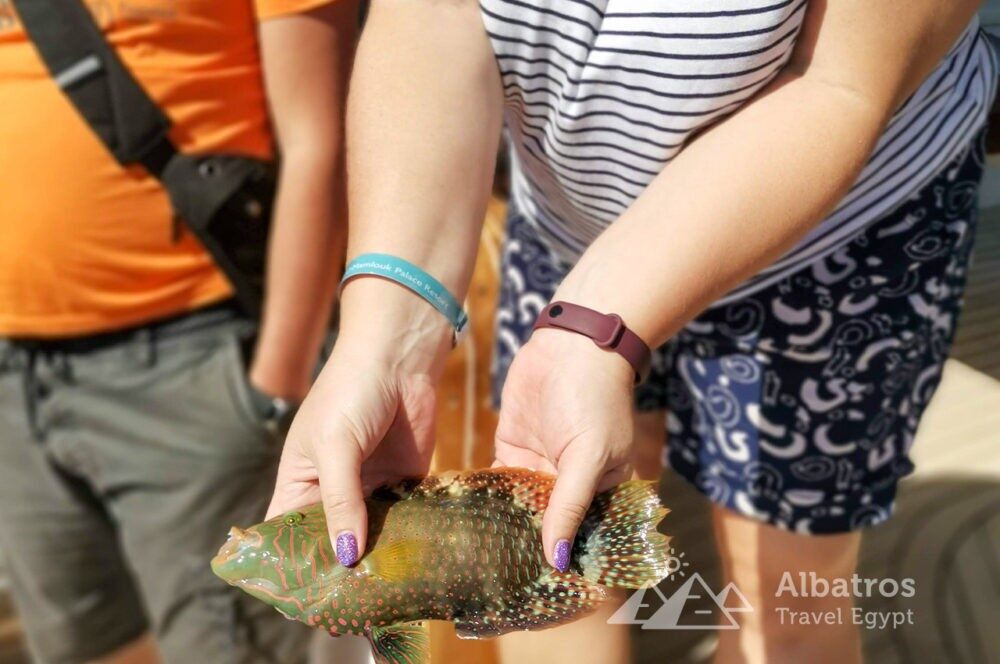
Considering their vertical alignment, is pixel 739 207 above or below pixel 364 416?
above

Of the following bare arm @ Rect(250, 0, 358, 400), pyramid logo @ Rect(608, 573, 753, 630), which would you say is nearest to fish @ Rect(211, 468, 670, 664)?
pyramid logo @ Rect(608, 573, 753, 630)

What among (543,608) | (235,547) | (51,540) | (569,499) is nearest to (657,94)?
(569,499)

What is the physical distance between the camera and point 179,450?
1.37 metres

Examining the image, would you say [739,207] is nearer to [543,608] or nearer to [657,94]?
[657,94]

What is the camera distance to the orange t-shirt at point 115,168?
1.21 meters

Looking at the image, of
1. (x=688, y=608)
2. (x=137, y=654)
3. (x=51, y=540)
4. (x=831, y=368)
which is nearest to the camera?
(x=831, y=368)

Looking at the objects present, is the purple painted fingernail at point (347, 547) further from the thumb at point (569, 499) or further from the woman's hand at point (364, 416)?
the thumb at point (569, 499)

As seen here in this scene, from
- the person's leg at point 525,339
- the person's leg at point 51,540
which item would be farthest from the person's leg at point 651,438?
the person's leg at point 51,540

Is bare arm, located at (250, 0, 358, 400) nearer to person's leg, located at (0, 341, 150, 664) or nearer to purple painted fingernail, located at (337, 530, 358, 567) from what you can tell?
person's leg, located at (0, 341, 150, 664)

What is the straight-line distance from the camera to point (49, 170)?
1.22m

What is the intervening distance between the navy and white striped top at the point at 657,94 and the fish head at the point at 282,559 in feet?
1.66

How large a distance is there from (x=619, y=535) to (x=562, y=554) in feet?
0.24

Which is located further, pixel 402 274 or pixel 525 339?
pixel 525 339

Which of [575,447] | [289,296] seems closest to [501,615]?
[575,447]
